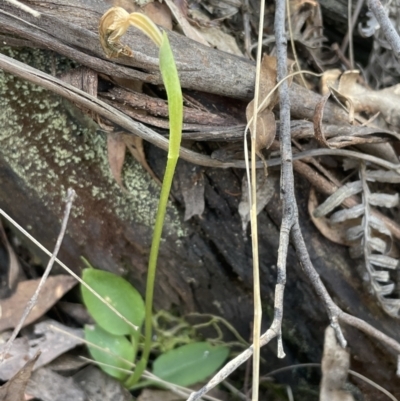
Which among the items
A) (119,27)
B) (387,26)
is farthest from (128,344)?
(387,26)

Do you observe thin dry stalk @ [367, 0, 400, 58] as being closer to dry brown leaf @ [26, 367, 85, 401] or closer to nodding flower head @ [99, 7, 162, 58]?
nodding flower head @ [99, 7, 162, 58]

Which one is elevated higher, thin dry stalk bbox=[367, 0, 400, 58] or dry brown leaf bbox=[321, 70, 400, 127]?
thin dry stalk bbox=[367, 0, 400, 58]

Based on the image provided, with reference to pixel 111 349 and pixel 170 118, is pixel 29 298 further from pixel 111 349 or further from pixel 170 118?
pixel 170 118

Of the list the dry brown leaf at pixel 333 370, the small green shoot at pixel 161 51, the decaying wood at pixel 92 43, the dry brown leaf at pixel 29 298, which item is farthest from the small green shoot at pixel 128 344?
the decaying wood at pixel 92 43

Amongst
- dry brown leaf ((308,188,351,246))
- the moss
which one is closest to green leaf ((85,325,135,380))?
the moss

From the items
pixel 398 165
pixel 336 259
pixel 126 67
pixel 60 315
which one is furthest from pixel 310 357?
pixel 126 67
